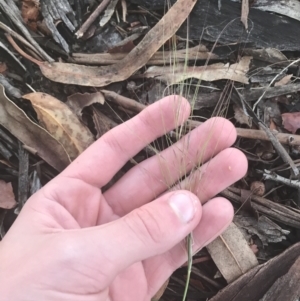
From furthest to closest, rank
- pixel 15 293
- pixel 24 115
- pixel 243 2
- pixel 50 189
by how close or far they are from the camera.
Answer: pixel 243 2, pixel 24 115, pixel 50 189, pixel 15 293

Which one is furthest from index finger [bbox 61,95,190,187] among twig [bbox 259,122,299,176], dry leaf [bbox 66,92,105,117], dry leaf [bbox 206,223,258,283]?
dry leaf [bbox 206,223,258,283]

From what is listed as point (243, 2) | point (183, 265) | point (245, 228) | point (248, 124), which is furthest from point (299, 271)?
point (243, 2)

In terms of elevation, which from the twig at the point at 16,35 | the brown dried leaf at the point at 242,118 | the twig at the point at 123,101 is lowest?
the brown dried leaf at the point at 242,118

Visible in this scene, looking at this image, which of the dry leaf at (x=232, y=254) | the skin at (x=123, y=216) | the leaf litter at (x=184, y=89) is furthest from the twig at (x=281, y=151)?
the dry leaf at (x=232, y=254)

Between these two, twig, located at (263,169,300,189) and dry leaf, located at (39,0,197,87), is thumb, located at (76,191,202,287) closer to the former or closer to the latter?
twig, located at (263,169,300,189)

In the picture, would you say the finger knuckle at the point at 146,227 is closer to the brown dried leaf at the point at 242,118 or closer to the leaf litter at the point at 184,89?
the leaf litter at the point at 184,89

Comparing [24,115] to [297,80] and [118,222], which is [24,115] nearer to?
[118,222]

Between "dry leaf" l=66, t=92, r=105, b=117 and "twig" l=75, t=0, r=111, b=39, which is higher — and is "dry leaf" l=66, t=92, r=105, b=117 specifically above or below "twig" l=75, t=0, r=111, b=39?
below
